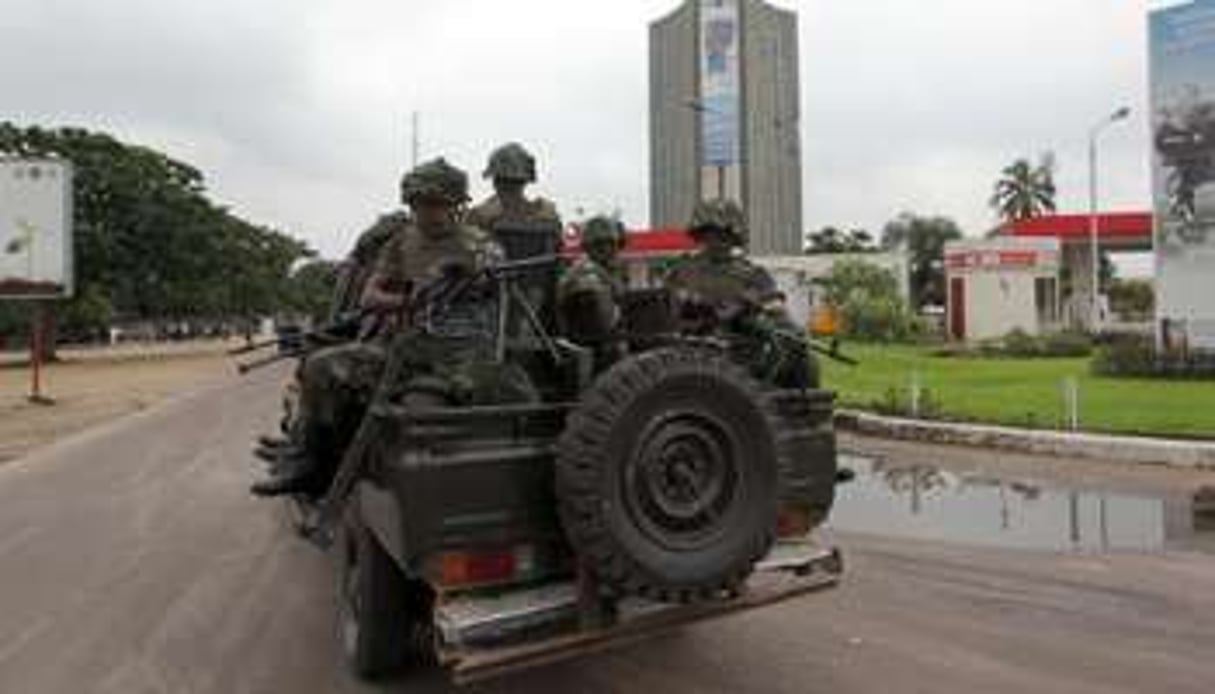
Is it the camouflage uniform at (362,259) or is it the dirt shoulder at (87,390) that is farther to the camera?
the dirt shoulder at (87,390)

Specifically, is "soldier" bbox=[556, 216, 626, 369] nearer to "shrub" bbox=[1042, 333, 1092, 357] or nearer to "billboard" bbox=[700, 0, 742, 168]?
"billboard" bbox=[700, 0, 742, 168]

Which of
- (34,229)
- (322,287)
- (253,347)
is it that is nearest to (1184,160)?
(322,287)

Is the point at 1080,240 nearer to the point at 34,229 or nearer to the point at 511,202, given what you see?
the point at 34,229

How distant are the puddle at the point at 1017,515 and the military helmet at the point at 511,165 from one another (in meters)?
4.32

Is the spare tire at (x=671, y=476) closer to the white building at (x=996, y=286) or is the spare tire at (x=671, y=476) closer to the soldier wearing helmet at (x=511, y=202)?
the soldier wearing helmet at (x=511, y=202)

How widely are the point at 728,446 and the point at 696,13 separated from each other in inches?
924

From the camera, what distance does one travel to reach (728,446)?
5254 mm

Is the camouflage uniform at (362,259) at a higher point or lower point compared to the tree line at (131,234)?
lower

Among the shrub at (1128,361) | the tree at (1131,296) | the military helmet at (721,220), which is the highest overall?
the tree at (1131,296)

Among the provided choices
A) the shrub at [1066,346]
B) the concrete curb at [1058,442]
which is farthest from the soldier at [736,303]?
the shrub at [1066,346]

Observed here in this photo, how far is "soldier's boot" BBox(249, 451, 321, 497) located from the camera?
6750 mm

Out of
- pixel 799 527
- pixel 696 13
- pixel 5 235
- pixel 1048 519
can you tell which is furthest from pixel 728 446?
pixel 5 235

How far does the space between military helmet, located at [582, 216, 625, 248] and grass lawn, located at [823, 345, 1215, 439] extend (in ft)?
33.1

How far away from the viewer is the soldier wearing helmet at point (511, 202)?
7.32 m
